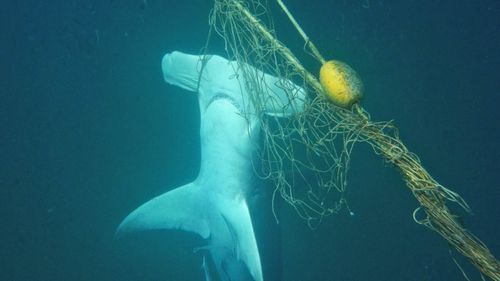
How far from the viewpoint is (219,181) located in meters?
5.19

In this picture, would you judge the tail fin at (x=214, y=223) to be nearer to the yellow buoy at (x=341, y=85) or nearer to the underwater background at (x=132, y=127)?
the underwater background at (x=132, y=127)

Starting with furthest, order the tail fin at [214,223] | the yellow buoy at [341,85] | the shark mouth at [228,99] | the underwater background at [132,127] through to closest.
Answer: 1. the underwater background at [132,127]
2. the tail fin at [214,223]
3. the shark mouth at [228,99]
4. the yellow buoy at [341,85]

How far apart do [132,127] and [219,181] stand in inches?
170

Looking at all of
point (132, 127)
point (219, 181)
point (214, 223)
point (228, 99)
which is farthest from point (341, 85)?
point (132, 127)

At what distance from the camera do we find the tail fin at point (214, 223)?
5.05 metres

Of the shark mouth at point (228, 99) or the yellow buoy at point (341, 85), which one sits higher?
the shark mouth at point (228, 99)

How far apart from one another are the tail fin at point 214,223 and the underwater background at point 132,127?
92.3 inches

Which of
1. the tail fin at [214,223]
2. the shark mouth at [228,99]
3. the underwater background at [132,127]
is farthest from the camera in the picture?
the underwater background at [132,127]

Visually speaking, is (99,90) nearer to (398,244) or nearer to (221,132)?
(221,132)

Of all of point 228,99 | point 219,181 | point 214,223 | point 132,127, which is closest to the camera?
point 228,99

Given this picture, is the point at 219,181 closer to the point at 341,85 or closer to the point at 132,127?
the point at 341,85

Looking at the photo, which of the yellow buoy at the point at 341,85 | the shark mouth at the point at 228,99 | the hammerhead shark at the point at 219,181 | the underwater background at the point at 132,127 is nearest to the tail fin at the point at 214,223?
the hammerhead shark at the point at 219,181

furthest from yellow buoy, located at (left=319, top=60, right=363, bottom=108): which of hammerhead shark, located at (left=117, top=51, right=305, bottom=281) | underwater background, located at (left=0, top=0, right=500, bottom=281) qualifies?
underwater background, located at (left=0, top=0, right=500, bottom=281)

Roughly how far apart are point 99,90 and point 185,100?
206 cm
